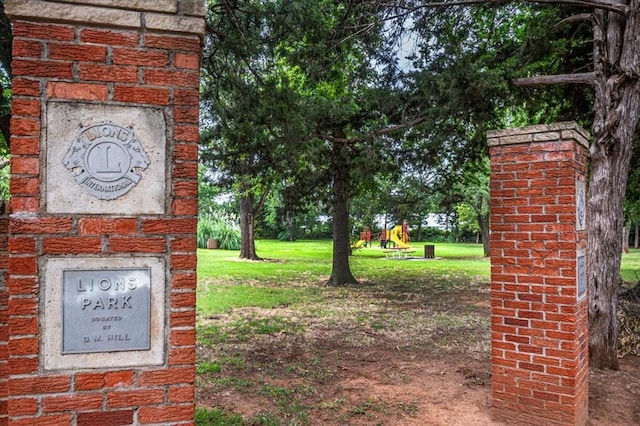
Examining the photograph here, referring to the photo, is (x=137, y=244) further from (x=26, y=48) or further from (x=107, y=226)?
(x=26, y=48)

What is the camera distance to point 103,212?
2.06 meters

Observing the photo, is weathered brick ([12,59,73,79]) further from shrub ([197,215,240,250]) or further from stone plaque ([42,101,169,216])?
shrub ([197,215,240,250])

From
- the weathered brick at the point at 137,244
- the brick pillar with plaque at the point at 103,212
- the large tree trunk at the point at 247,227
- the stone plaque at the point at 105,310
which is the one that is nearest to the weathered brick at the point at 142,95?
the brick pillar with plaque at the point at 103,212

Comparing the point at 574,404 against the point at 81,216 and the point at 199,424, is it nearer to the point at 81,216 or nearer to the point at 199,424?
the point at 199,424

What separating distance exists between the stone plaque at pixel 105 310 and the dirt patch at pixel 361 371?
2412 millimetres

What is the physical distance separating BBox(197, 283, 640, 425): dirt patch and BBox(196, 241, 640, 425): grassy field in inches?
0.6

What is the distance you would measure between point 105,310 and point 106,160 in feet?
2.20

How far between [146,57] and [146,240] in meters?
0.84

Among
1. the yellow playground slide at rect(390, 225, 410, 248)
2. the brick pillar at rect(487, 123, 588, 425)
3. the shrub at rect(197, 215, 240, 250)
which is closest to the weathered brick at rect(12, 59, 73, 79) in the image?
the brick pillar at rect(487, 123, 588, 425)

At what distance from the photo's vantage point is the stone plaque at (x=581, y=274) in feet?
12.7

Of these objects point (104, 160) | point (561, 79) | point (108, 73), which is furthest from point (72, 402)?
point (561, 79)

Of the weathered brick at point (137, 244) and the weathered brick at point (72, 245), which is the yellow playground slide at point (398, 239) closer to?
the weathered brick at point (137, 244)

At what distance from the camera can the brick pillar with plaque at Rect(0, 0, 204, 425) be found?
198 cm

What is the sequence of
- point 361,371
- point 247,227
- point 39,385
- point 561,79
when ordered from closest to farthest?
point 39,385 → point 361,371 → point 561,79 → point 247,227
